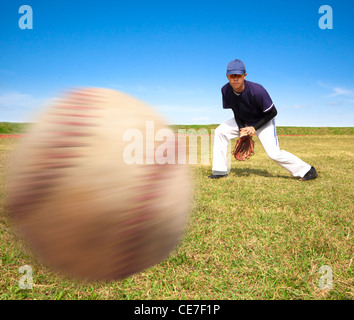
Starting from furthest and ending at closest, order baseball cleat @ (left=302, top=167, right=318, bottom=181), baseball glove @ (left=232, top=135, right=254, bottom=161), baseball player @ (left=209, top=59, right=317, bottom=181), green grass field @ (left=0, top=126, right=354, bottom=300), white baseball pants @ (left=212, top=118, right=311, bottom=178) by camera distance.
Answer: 1. baseball glove @ (left=232, top=135, right=254, bottom=161)
2. baseball cleat @ (left=302, top=167, right=318, bottom=181)
3. white baseball pants @ (left=212, top=118, right=311, bottom=178)
4. baseball player @ (left=209, top=59, right=317, bottom=181)
5. green grass field @ (left=0, top=126, right=354, bottom=300)

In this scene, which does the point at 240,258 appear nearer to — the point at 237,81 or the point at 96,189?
the point at 96,189

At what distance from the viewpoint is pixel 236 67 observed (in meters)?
4.70

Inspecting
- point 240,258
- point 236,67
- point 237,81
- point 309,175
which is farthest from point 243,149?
point 240,258

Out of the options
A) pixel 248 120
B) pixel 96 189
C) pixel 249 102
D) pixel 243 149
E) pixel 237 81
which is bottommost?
pixel 96 189

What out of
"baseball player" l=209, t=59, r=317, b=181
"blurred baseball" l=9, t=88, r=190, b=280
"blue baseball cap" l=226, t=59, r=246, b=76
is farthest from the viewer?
"baseball player" l=209, t=59, r=317, b=181

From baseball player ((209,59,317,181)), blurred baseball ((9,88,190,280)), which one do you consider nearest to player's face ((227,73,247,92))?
baseball player ((209,59,317,181))

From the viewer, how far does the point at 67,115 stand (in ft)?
6.30

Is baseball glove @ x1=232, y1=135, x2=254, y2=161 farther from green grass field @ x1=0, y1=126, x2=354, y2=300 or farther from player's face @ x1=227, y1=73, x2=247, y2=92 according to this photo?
green grass field @ x1=0, y1=126, x2=354, y2=300

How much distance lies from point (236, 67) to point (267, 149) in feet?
5.51

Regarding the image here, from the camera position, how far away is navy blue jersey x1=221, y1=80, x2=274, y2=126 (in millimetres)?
4902

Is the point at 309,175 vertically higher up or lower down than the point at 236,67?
lower down

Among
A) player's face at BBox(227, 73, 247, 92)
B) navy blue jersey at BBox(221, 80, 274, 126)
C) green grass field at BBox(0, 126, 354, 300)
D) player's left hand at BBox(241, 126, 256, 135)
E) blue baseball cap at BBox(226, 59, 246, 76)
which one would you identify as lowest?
green grass field at BBox(0, 126, 354, 300)

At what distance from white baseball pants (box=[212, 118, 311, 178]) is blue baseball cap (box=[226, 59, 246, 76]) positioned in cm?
119
